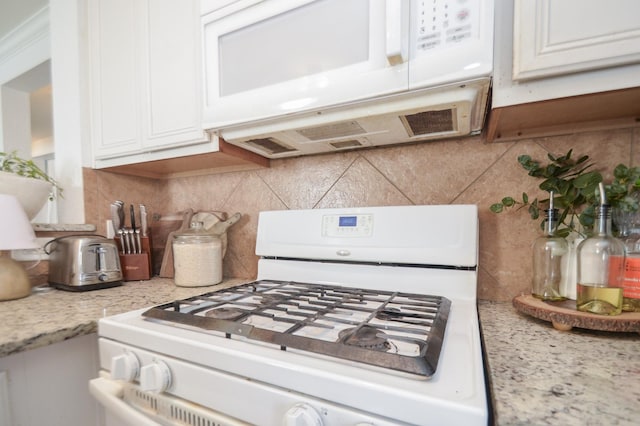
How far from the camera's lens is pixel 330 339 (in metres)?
0.52

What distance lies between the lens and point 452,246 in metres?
0.80

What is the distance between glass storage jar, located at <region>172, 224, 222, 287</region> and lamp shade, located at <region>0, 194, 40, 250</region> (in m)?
0.40

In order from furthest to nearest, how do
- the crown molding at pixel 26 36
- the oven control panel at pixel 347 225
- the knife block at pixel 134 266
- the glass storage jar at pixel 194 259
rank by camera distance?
the crown molding at pixel 26 36 < the knife block at pixel 134 266 < the glass storage jar at pixel 194 259 < the oven control panel at pixel 347 225

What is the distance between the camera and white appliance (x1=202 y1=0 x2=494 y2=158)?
0.62 meters

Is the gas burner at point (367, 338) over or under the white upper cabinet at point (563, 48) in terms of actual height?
under

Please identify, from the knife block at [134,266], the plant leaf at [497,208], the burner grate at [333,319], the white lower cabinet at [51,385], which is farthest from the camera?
the knife block at [134,266]

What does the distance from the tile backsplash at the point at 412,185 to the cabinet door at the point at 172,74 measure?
1.05ft

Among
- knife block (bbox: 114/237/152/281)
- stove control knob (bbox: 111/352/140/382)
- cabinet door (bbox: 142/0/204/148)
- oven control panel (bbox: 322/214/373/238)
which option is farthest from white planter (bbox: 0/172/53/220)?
oven control panel (bbox: 322/214/373/238)

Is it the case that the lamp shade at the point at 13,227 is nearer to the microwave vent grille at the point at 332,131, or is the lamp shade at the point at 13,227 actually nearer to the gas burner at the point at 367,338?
the microwave vent grille at the point at 332,131

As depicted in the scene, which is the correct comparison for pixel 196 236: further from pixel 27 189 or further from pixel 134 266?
pixel 27 189

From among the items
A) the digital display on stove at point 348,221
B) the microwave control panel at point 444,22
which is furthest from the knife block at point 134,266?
the microwave control panel at point 444,22

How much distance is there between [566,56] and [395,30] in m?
0.33

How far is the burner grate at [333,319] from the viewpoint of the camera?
0.44 meters

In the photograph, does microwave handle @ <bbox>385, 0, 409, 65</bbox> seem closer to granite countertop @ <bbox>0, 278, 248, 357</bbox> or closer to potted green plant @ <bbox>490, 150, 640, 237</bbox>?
potted green plant @ <bbox>490, 150, 640, 237</bbox>
